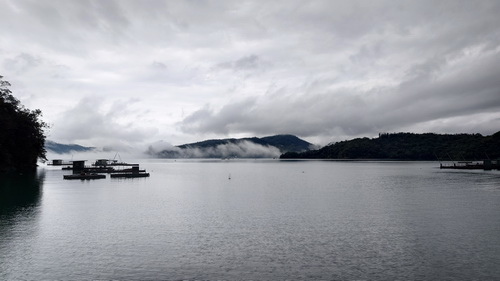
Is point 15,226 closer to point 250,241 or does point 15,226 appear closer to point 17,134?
point 250,241

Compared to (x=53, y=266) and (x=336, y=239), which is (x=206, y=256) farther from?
(x=336, y=239)

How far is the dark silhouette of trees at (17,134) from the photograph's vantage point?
108 meters

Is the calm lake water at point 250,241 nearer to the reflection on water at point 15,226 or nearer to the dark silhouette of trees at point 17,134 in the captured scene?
the reflection on water at point 15,226

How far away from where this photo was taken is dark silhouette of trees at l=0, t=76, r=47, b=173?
356 ft

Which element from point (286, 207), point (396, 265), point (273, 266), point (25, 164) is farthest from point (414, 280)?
point (25, 164)

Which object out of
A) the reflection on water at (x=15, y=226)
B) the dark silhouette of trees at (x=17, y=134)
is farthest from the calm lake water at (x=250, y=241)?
the dark silhouette of trees at (x=17, y=134)

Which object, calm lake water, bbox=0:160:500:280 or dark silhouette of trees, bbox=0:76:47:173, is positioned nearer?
calm lake water, bbox=0:160:500:280

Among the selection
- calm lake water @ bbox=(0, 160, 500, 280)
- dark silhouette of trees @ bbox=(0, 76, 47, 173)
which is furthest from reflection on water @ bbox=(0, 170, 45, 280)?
dark silhouette of trees @ bbox=(0, 76, 47, 173)

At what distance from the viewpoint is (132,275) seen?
20.7 meters

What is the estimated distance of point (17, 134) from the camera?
120m

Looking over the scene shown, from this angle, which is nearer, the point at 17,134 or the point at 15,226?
the point at 15,226

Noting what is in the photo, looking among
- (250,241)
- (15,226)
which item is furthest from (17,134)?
(250,241)

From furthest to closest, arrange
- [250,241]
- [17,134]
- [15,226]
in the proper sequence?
[17,134] → [15,226] → [250,241]

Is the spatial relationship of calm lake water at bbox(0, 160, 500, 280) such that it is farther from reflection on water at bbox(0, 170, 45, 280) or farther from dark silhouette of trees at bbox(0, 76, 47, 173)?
dark silhouette of trees at bbox(0, 76, 47, 173)
